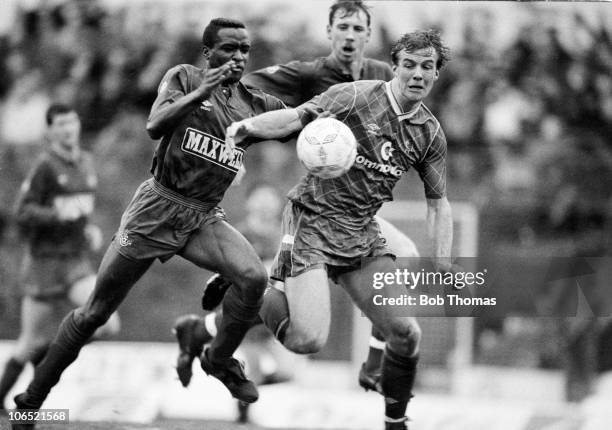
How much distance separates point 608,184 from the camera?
7.21m

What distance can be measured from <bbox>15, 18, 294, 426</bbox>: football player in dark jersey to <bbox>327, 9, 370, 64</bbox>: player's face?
76cm

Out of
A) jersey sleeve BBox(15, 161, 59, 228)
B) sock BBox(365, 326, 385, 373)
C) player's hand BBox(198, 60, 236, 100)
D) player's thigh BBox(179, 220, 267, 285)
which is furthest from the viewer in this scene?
jersey sleeve BBox(15, 161, 59, 228)

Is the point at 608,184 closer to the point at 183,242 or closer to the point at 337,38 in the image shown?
the point at 337,38

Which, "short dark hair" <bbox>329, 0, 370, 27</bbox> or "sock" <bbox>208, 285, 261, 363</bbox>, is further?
"short dark hair" <bbox>329, 0, 370, 27</bbox>

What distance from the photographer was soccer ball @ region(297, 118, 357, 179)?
4.27 meters

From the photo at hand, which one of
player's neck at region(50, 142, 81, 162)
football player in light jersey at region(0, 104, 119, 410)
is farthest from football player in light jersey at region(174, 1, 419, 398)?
player's neck at region(50, 142, 81, 162)

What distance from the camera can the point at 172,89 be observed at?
441 centimetres

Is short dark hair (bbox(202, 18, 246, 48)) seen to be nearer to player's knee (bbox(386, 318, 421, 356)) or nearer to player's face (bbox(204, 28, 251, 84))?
player's face (bbox(204, 28, 251, 84))

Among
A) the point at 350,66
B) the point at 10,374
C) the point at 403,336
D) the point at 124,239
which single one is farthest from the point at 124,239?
the point at 10,374

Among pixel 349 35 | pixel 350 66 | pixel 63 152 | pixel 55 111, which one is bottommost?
pixel 63 152

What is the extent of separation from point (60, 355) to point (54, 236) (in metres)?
1.98

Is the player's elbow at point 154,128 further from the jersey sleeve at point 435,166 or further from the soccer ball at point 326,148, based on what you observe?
the jersey sleeve at point 435,166

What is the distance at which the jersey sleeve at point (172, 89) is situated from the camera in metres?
4.35

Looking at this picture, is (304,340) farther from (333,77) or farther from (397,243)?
(333,77)
